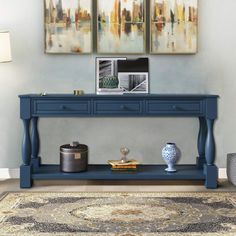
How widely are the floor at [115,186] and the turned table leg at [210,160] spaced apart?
0.07 m

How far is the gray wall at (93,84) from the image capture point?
4723 mm

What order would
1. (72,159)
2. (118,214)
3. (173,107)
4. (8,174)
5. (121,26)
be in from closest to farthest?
(118,214) < (173,107) < (72,159) < (121,26) < (8,174)

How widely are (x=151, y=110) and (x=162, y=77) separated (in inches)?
22.5

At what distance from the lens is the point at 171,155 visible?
4.41 metres

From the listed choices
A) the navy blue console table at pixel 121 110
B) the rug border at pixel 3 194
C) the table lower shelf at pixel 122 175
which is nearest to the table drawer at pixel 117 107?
the navy blue console table at pixel 121 110

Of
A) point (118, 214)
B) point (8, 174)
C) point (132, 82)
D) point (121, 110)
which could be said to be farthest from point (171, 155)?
point (8, 174)

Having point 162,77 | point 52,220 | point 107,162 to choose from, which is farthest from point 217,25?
point 52,220

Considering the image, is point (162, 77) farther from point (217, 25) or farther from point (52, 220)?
point (52, 220)

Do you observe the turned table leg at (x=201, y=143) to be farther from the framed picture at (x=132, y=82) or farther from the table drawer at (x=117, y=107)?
the table drawer at (x=117, y=107)

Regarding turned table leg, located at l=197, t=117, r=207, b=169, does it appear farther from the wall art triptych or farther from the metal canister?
the metal canister

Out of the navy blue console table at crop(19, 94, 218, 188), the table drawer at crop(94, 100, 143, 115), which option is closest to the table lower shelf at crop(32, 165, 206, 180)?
the navy blue console table at crop(19, 94, 218, 188)

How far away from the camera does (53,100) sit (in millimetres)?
4297

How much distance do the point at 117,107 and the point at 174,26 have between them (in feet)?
3.26

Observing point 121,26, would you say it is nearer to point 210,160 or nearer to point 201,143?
point 201,143
